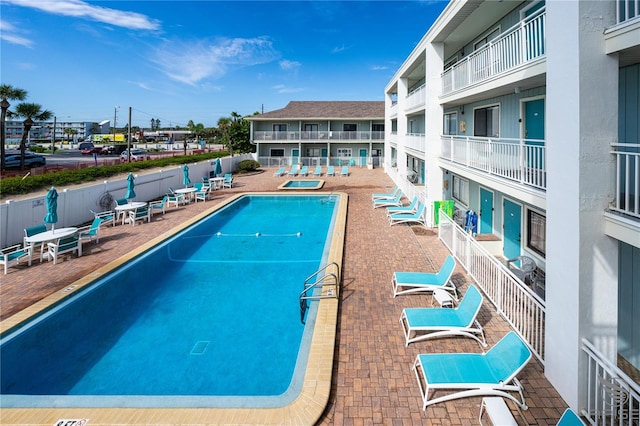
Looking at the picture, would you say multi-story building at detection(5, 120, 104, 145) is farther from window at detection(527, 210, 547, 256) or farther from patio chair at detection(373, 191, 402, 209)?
window at detection(527, 210, 547, 256)

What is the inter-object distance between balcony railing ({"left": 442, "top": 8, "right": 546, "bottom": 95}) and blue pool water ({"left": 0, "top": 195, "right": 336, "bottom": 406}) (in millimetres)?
7325

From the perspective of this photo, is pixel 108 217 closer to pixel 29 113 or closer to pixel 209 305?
pixel 209 305

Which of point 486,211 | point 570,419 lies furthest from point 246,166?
point 570,419

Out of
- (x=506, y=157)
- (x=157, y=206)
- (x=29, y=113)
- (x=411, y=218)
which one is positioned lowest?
(x=411, y=218)

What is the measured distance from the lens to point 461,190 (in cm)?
1673

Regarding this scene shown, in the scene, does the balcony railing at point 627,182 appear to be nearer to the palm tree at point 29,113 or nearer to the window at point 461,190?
the window at point 461,190

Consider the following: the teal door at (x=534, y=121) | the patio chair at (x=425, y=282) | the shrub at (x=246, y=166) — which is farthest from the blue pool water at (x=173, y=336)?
the shrub at (x=246, y=166)

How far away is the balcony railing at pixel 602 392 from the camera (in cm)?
438

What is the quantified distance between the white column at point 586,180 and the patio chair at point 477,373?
65 cm

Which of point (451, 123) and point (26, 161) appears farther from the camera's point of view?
point (26, 161)

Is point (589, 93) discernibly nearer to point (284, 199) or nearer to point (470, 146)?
point (470, 146)

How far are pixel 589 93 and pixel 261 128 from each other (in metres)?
41.8

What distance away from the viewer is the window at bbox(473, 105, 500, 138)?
12633 mm

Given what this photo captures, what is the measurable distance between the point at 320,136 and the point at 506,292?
3624cm
